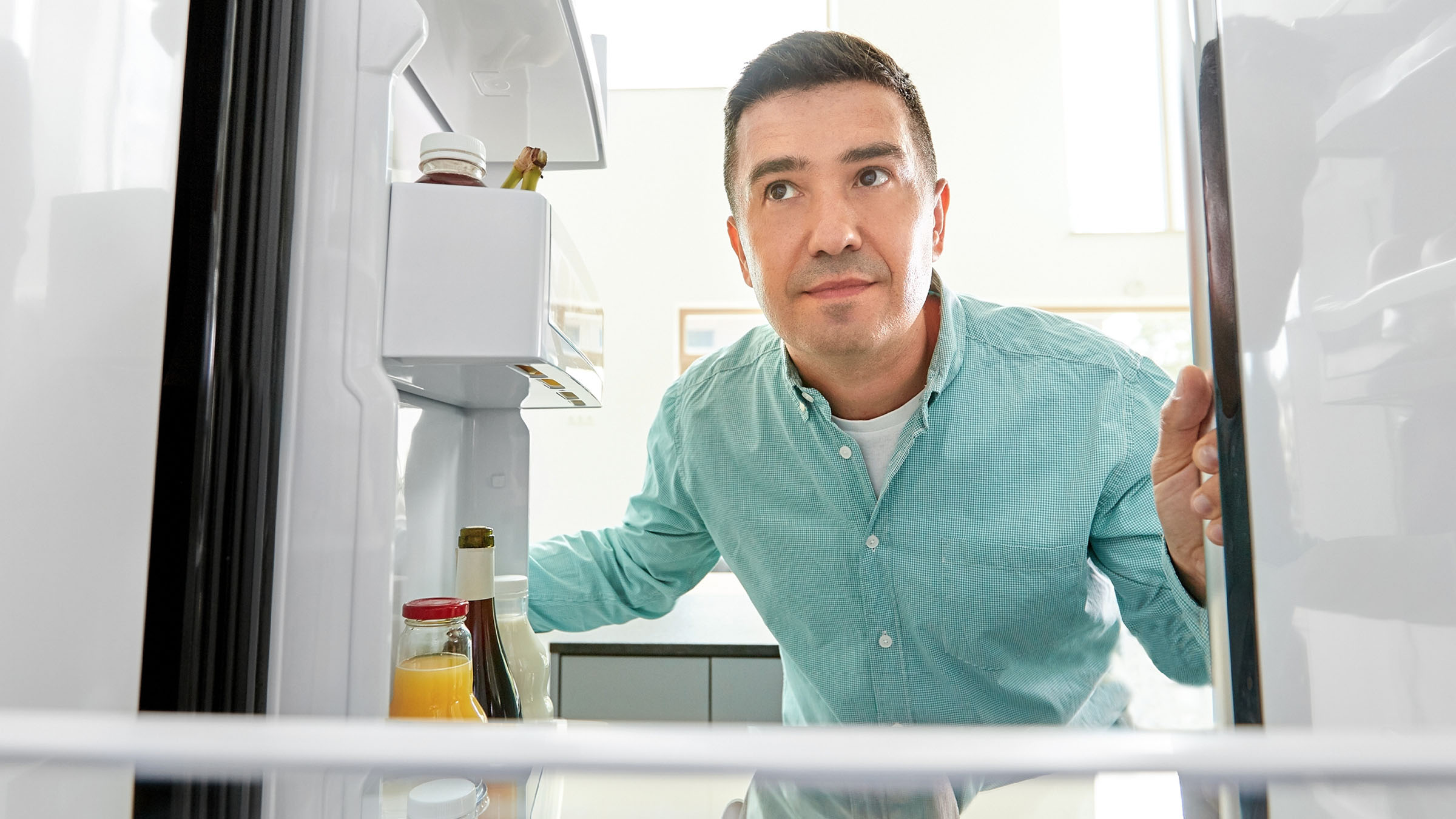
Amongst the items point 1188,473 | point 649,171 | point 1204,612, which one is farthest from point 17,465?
point 649,171

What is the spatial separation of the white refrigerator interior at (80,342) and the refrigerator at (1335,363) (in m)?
0.39

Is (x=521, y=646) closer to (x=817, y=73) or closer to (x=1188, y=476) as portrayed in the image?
(x=1188, y=476)

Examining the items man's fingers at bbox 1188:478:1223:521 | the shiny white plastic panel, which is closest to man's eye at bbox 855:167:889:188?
man's fingers at bbox 1188:478:1223:521

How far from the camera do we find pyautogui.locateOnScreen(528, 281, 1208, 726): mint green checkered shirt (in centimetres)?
92

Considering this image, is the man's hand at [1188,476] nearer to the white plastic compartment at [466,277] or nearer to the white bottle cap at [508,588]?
the white plastic compartment at [466,277]

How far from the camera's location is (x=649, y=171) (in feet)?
10.4

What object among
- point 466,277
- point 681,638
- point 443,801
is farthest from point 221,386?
point 681,638

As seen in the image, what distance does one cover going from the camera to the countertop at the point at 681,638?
1.71 meters

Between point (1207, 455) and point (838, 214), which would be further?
point (838, 214)

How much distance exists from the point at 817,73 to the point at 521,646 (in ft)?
2.27

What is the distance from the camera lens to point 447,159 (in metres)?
0.47

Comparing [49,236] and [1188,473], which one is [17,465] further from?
[1188,473]

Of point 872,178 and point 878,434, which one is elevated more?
point 872,178

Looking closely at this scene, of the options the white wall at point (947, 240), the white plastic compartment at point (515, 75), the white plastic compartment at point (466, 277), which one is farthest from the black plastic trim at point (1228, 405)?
the white wall at point (947, 240)
